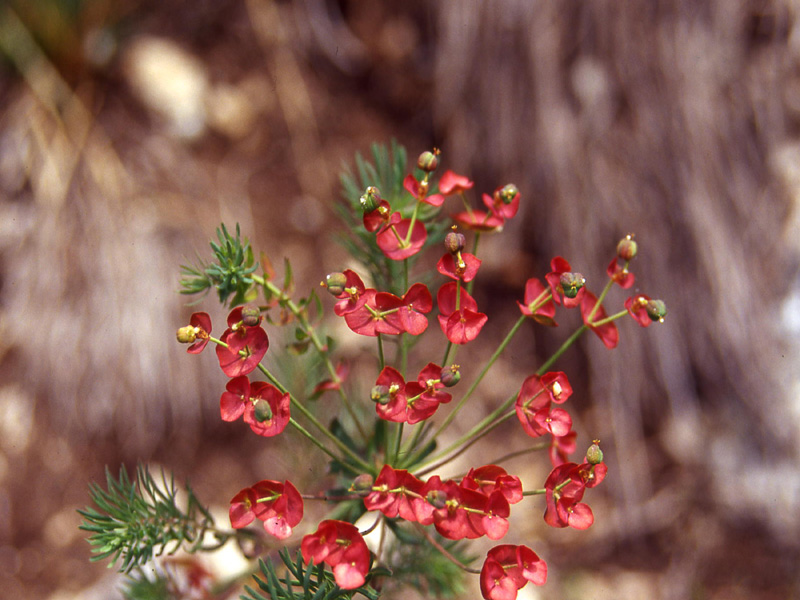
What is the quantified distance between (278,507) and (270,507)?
0.05 ft

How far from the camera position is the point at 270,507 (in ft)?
2.03

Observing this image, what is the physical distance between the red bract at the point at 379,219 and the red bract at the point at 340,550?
0.35m

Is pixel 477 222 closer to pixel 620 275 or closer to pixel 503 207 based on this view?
pixel 503 207

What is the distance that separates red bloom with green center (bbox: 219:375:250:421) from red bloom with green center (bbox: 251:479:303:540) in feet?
0.28

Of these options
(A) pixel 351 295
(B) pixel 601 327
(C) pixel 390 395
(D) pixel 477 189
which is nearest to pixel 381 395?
(C) pixel 390 395

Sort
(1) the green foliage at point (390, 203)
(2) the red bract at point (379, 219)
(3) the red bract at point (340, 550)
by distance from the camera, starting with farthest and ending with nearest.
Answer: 1. (1) the green foliage at point (390, 203)
2. (2) the red bract at point (379, 219)
3. (3) the red bract at point (340, 550)

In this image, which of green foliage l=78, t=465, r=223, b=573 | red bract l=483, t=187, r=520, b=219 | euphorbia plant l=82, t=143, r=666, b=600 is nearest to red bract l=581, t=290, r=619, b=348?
euphorbia plant l=82, t=143, r=666, b=600

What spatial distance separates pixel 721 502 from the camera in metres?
1.72

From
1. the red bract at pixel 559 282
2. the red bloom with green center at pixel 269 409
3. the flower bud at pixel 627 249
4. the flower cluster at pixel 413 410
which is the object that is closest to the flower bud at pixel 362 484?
the flower cluster at pixel 413 410

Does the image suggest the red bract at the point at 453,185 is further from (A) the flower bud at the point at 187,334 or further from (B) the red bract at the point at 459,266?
(A) the flower bud at the point at 187,334

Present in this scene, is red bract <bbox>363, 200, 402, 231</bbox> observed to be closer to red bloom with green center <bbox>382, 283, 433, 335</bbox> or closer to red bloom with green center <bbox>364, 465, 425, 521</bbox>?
red bloom with green center <bbox>382, 283, 433, 335</bbox>

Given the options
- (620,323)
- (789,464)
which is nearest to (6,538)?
(620,323)

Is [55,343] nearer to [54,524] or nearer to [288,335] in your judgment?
[54,524]

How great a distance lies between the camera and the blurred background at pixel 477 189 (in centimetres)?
150
